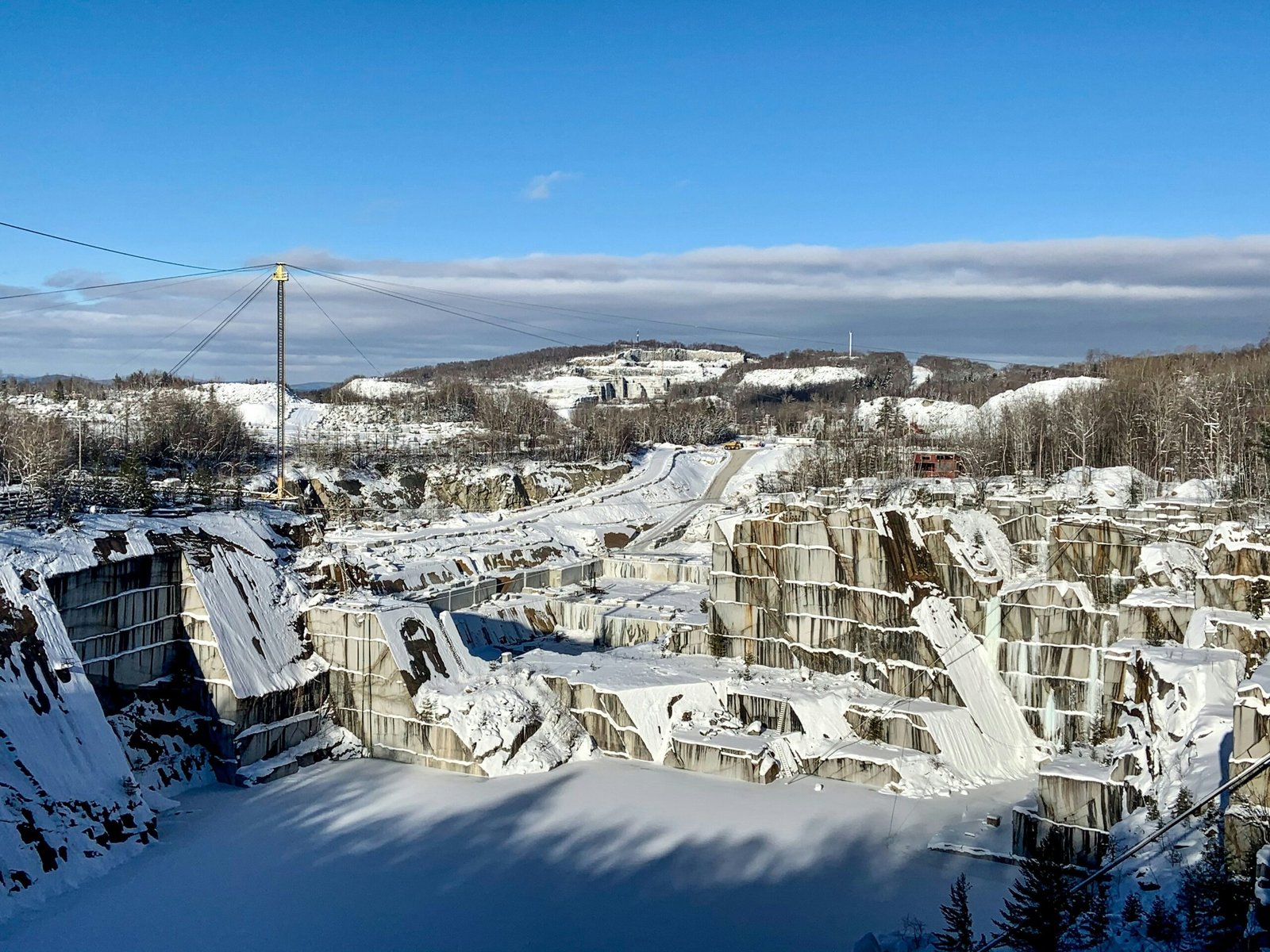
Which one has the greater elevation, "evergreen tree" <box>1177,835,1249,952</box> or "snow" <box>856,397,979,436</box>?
"snow" <box>856,397,979,436</box>

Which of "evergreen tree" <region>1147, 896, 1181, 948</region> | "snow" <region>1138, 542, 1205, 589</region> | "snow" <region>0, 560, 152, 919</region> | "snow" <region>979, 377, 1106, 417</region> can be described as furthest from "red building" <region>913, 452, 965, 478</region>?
"evergreen tree" <region>1147, 896, 1181, 948</region>

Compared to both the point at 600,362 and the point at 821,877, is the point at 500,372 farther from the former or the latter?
the point at 821,877

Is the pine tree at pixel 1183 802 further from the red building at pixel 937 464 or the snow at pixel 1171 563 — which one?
the red building at pixel 937 464

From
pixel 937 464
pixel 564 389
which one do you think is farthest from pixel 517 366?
pixel 937 464

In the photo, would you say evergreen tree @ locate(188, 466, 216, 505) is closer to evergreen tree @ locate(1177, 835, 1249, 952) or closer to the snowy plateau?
the snowy plateau

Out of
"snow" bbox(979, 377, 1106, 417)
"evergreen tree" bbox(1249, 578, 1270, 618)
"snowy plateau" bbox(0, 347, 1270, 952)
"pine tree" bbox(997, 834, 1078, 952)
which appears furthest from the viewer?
"snow" bbox(979, 377, 1106, 417)

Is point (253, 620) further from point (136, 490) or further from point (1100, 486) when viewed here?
point (1100, 486)

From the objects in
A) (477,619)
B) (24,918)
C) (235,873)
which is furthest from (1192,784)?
(477,619)
